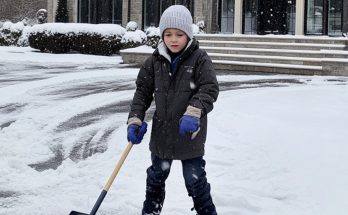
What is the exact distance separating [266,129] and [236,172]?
6.15 ft

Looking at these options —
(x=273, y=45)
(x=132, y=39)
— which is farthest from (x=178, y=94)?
(x=132, y=39)

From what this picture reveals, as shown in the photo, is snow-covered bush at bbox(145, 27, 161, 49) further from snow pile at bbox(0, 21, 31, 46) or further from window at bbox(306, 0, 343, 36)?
snow pile at bbox(0, 21, 31, 46)

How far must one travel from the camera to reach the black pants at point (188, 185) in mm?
3652

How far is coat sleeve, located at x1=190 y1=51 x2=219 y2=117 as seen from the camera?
3.47m

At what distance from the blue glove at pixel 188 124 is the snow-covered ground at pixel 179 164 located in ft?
3.60

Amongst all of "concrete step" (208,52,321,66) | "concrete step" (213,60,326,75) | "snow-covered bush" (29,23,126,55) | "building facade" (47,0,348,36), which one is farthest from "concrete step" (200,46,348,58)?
"snow-covered bush" (29,23,126,55)

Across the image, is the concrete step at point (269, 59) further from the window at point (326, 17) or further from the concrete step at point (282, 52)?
the window at point (326, 17)

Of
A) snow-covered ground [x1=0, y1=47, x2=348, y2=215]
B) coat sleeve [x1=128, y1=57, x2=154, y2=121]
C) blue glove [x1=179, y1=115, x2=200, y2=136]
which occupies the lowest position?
snow-covered ground [x1=0, y1=47, x2=348, y2=215]

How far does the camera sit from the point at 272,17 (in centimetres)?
2395

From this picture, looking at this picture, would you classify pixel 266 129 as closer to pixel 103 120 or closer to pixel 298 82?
pixel 103 120

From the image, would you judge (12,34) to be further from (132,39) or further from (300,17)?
(300,17)

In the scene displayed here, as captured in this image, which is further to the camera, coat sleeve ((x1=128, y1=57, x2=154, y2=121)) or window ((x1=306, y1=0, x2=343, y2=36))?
window ((x1=306, y1=0, x2=343, y2=36))

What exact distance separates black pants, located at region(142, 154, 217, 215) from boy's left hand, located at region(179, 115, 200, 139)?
0.40 m

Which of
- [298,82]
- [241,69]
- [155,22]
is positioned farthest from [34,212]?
[155,22]
